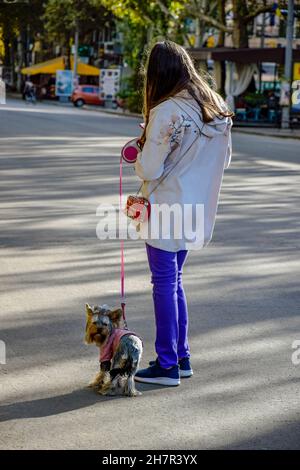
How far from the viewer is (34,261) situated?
10.7 m

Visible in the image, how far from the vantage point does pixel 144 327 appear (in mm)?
7871

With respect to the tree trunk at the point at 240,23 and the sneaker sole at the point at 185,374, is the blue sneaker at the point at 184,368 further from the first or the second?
the tree trunk at the point at 240,23

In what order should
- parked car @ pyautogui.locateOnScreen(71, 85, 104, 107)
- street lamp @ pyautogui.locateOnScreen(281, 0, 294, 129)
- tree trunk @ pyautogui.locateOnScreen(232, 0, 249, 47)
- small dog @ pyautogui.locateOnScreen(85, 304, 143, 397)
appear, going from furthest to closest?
parked car @ pyautogui.locateOnScreen(71, 85, 104, 107) < tree trunk @ pyautogui.locateOnScreen(232, 0, 249, 47) < street lamp @ pyautogui.locateOnScreen(281, 0, 294, 129) < small dog @ pyautogui.locateOnScreen(85, 304, 143, 397)

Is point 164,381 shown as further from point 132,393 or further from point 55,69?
point 55,69

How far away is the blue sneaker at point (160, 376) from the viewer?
A: 641 centimetres

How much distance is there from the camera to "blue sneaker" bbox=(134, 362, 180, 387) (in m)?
6.41

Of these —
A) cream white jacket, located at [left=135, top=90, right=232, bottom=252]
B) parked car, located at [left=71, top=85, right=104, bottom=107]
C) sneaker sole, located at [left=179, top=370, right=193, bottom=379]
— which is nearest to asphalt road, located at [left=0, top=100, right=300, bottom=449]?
sneaker sole, located at [left=179, top=370, right=193, bottom=379]

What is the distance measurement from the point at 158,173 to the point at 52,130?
29.5 meters

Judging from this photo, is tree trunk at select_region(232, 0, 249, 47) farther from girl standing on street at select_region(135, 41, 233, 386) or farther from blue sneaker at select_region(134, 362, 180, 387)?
blue sneaker at select_region(134, 362, 180, 387)

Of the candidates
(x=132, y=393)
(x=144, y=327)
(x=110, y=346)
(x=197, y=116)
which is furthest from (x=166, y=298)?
(x=144, y=327)

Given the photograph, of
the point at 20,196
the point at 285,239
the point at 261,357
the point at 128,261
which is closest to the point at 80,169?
the point at 20,196

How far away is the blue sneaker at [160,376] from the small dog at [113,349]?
235 millimetres

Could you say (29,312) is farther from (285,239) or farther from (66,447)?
(285,239)

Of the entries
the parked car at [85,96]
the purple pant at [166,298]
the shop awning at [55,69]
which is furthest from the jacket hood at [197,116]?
the shop awning at [55,69]
